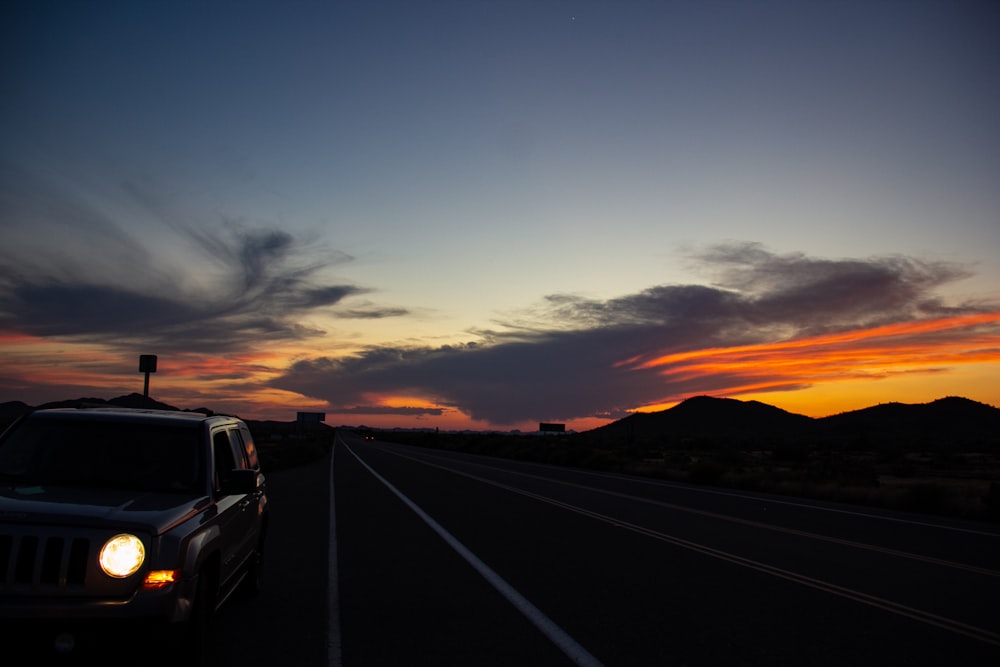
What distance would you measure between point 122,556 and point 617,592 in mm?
5484

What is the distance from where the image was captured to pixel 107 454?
6152mm

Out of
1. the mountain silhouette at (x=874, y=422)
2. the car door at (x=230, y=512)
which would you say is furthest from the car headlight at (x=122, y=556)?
the mountain silhouette at (x=874, y=422)

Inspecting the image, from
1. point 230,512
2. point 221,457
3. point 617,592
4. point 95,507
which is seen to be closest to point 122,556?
point 95,507

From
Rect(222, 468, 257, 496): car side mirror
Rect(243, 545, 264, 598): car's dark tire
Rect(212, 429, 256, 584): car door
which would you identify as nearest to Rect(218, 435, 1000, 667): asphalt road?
Rect(243, 545, 264, 598): car's dark tire

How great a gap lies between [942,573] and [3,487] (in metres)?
10.7

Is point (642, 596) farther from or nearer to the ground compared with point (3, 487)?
nearer to the ground

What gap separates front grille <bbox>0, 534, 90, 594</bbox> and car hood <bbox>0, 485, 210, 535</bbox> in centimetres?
11

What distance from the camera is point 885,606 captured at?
26.9ft

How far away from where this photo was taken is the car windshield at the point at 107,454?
5932 millimetres

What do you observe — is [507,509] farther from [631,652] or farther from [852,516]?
[631,652]

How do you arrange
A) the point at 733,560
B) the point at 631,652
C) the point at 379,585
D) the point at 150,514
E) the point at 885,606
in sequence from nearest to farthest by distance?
the point at 150,514
the point at 631,652
the point at 885,606
the point at 379,585
the point at 733,560

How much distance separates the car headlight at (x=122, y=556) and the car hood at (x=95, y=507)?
0.10 meters

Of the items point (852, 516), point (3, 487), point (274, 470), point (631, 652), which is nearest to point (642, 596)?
point (631, 652)

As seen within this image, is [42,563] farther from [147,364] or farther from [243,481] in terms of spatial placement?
[147,364]
